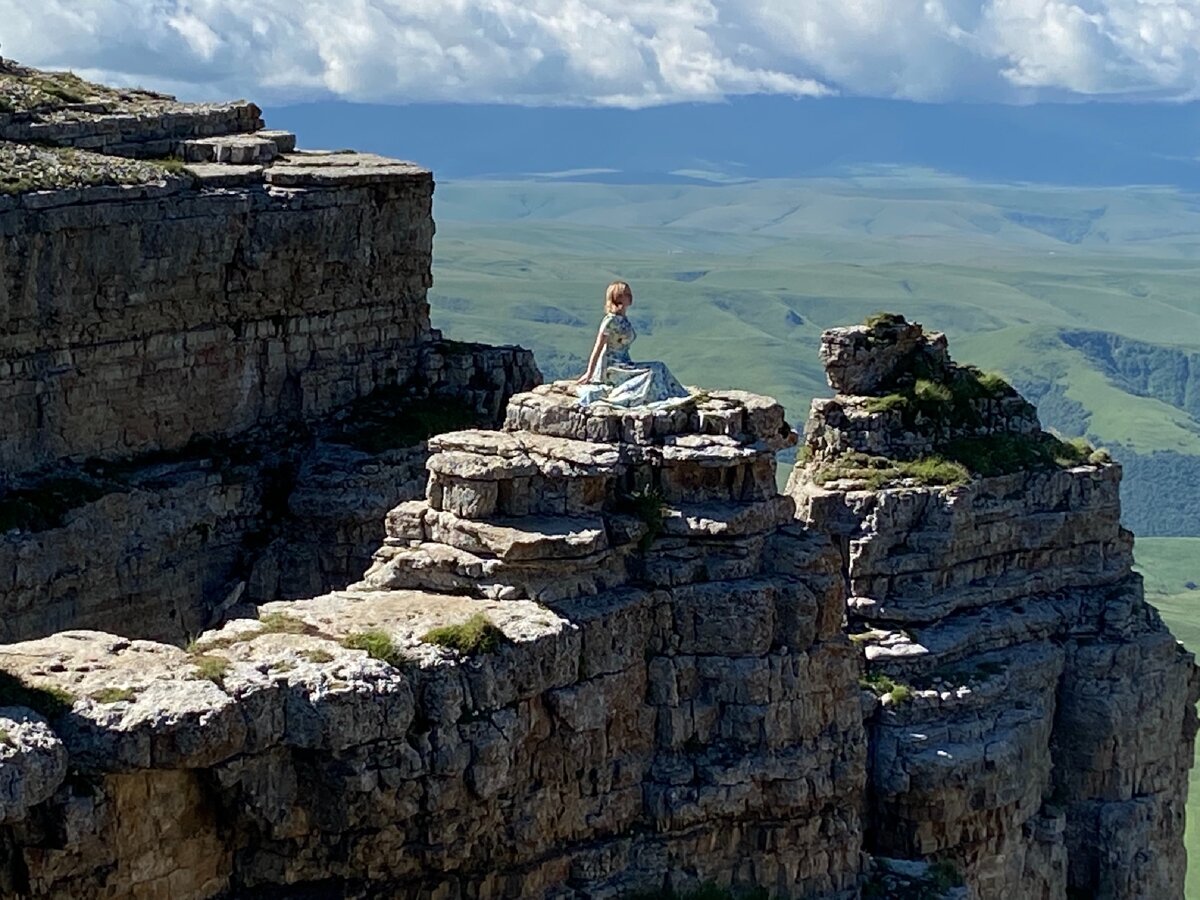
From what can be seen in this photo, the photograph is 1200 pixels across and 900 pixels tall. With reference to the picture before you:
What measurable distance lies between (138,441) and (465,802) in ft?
71.9

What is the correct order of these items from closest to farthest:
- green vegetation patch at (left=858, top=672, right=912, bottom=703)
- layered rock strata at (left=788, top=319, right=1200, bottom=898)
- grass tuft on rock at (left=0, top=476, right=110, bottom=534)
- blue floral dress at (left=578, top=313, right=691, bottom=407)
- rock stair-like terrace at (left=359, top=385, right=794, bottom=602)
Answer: rock stair-like terrace at (left=359, top=385, right=794, bottom=602)
blue floral dress at (left=578, top=313, right=691, bottom=407)
green vegetation patch at (left=858, top=672, right=912, bottom=703)
layered rock strata at (left=788, top=319, right=1200, bottom=898)
grass tuft on rock at (left=0, top=476, right=110, bottom=534)

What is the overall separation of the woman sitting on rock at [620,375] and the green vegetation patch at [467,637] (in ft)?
17.4

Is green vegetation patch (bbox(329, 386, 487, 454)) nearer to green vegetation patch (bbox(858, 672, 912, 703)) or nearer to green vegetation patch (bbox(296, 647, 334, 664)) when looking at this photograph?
green vegetation patch (bbox(858, 672, 912, 703))

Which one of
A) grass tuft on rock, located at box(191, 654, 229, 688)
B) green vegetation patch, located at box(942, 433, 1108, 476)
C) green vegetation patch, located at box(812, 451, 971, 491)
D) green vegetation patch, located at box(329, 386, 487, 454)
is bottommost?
green vegetation patch, located at box(329, 386, 487, 454)

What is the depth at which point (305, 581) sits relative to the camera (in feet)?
181

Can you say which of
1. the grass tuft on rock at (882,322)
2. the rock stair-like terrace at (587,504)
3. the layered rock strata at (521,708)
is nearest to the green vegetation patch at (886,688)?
the layered rock strata at (521,708)

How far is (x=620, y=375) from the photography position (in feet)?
136

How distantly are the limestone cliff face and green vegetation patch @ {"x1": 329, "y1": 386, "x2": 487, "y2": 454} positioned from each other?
0.20 m

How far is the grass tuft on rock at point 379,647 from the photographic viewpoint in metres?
35.4

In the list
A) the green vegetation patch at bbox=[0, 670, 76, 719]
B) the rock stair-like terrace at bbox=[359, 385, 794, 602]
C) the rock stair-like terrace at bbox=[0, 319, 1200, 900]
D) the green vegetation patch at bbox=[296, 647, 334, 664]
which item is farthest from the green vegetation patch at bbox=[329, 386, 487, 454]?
the green vegetation patch at bbox=[0, 670, 76, 719]

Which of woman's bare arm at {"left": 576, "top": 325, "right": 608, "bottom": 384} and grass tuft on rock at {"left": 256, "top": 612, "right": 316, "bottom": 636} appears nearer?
grass tuft on rock at {"left": 256, "top": 612, "right": 316, "bottom": 636}

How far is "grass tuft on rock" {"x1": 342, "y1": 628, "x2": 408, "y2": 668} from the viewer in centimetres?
3538

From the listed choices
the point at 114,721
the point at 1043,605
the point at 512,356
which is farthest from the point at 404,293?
the point at 114,721

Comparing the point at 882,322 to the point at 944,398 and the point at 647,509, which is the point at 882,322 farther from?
the point at 647,509
